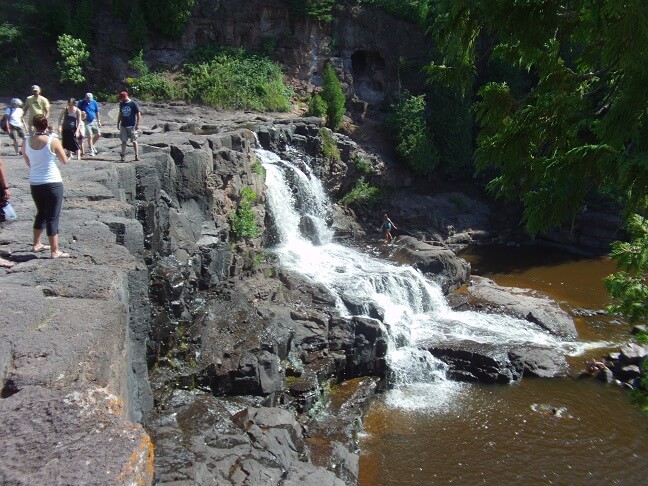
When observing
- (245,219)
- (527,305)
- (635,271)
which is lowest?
(527,305)

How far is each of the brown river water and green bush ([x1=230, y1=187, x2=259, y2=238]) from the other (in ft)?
18.1

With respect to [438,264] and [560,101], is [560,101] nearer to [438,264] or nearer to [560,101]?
[560,101]

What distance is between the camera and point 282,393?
10.0 metres

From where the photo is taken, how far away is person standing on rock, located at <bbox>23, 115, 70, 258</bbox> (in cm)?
586

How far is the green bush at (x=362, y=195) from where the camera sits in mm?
21670

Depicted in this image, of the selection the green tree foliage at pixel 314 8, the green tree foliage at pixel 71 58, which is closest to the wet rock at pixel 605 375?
the green tree foliage at pixel 314 8

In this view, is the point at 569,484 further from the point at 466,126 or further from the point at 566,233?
the point at 466,126

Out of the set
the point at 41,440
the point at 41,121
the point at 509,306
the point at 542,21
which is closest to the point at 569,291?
the point at 509,306

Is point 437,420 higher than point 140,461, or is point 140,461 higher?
point 140,461

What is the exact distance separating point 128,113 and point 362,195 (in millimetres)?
12471

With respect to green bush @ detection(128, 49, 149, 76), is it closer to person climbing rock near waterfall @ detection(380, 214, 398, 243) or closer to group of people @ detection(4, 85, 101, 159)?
group of people @ detection(4, 85, 101, 159)

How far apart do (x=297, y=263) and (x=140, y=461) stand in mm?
12636

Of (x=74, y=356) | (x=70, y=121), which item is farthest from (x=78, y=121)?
(x=74, y=356)

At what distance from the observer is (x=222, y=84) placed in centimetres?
2303
